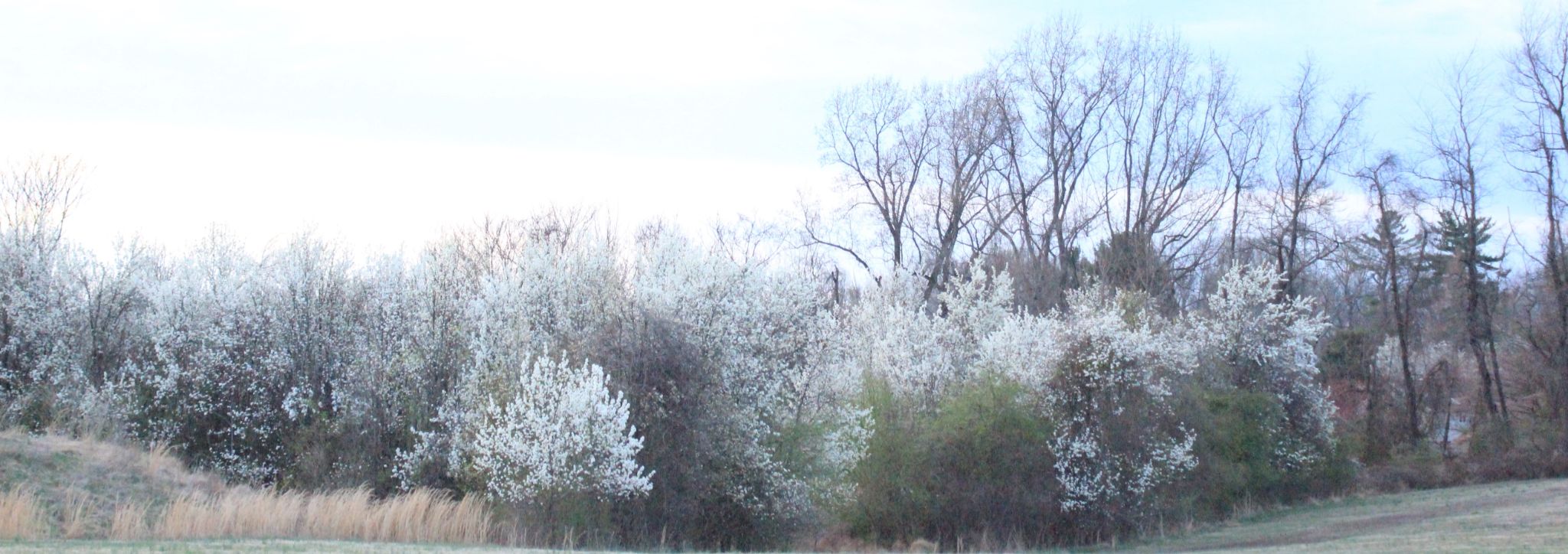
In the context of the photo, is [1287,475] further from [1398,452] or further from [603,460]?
[603,460]

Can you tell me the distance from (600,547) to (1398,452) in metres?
37.9

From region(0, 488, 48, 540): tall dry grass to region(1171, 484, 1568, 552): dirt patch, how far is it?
66.6ft

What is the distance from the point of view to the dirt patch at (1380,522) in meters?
24.3

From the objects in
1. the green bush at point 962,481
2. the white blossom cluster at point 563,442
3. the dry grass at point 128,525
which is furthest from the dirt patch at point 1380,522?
the dry grass at point 128,525

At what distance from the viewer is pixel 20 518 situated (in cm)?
1458

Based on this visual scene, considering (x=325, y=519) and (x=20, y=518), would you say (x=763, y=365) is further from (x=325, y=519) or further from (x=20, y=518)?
(x=20, y=518)

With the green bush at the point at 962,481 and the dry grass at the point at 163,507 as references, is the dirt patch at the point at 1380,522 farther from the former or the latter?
the dry grass at the point at 163,507

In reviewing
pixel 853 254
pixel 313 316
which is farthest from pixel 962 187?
pixel 313 316

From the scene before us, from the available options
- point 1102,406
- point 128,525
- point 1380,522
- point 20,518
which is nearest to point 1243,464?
point 1380,522

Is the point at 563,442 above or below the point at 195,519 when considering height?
above

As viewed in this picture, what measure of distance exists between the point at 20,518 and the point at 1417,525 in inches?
1069

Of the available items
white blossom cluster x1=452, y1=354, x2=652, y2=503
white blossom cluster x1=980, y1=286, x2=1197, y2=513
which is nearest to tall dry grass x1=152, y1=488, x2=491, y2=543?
white blossom cluster x1=452, y1=354, x2=652, y2=503

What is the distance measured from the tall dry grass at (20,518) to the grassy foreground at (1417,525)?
741 inches

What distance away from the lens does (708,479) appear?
64.1 ft
